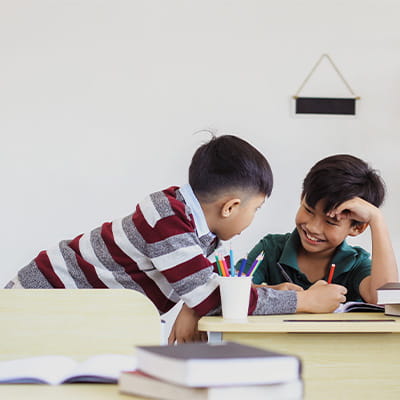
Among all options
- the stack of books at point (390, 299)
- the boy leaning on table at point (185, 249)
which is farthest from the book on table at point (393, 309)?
the boy leaning on table at point (185, 249)

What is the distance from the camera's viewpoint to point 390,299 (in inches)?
61.2

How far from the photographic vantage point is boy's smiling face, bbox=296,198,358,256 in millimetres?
1915

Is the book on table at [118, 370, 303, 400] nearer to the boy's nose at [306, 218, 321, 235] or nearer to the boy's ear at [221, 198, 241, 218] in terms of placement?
the boy's ear at [221, 198, 241, 218]

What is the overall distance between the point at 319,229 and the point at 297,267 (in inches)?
5.2

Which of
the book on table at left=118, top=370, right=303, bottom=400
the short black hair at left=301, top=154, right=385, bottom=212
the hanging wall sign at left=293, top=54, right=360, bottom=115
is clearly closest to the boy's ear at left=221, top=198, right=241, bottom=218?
the short black hair at left=301, top=154, right=385, bottom=212

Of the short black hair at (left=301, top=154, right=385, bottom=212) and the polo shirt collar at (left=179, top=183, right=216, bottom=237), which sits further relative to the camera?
the short black hair at (left=301, top=154, right=385, bottom=212)

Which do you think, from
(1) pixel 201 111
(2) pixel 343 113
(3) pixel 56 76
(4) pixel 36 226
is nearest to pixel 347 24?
(2) pixel 343 113

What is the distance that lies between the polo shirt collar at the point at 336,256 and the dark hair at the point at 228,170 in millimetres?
354

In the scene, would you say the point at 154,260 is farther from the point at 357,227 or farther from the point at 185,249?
the point at 357,227

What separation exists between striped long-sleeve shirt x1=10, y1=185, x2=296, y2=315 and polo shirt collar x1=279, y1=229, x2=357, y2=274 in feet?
0.99

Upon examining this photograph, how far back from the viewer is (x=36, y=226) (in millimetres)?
2758

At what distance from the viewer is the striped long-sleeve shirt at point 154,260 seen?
1.51 meters

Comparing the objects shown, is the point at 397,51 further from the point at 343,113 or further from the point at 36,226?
the point at 36,226

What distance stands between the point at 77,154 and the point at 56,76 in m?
0.31
